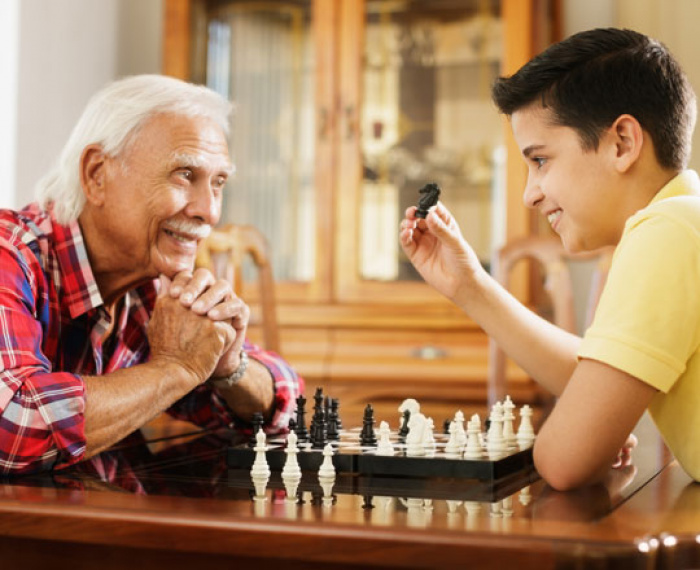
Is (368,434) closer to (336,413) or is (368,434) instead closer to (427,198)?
(336,413)

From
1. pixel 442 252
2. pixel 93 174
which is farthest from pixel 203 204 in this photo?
pixel 442 252

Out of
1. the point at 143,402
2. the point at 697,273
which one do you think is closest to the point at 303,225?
the point at 143,402

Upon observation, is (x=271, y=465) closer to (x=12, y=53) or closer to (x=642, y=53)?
(x=642, y=53)

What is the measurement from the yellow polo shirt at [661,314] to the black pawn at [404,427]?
1.24ft

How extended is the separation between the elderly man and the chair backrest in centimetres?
76

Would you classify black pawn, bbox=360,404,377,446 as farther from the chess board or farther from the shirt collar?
the shirt collar

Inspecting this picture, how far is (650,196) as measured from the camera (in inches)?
49.9

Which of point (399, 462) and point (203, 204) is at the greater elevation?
point (203, 204)

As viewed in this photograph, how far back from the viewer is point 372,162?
3.64 m

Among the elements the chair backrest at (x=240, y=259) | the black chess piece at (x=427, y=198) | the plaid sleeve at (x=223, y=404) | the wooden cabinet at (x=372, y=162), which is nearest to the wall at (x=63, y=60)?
the wooden cabinet at (x=372, y=162)

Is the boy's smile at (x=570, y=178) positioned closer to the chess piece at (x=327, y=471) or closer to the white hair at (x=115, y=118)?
the chess piece at (x=327, y=471)

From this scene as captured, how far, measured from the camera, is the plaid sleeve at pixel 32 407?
3.85 feet

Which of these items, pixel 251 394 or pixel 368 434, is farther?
pixel 251 394

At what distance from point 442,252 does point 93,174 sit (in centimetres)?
65
